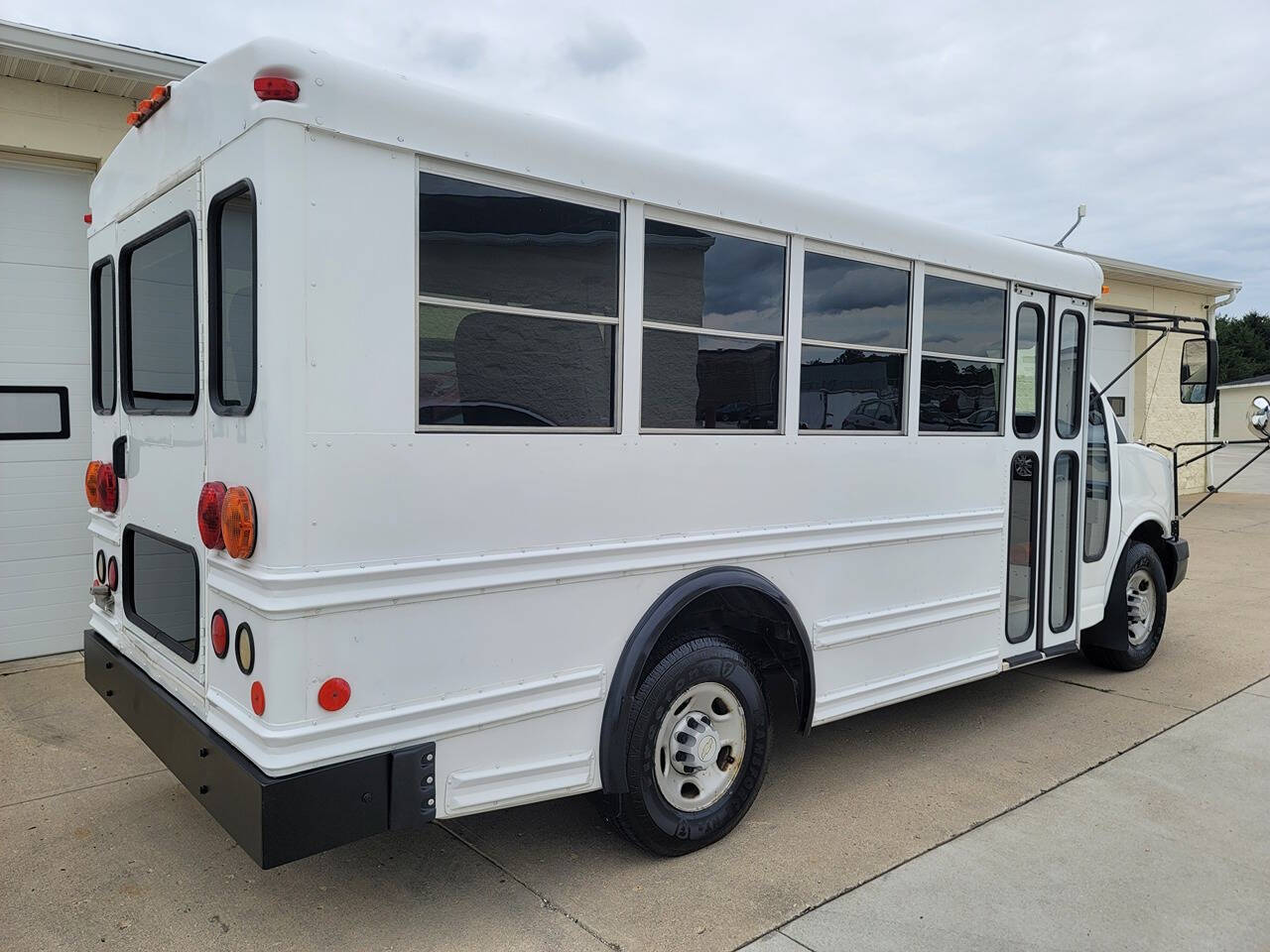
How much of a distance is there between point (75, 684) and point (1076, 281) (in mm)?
6074

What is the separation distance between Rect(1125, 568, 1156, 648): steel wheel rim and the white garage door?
6660 millimetres

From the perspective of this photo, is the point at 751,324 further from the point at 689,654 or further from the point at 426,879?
the point at 426,879

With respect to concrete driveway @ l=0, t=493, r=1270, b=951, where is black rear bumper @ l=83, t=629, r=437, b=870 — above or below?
above

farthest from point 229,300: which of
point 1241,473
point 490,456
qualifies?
point 1241,473

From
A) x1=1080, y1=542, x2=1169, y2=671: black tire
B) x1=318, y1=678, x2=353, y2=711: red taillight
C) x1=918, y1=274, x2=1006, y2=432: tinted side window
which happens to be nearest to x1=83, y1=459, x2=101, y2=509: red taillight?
x1=318, y1=678, x2=353, y2=711: red taillight

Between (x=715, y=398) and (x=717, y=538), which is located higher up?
(x=715, y=398)

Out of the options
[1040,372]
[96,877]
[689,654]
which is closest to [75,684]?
[96,877]

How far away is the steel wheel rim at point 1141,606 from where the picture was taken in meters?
5.84

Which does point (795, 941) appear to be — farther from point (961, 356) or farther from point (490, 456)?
point (961, 356)

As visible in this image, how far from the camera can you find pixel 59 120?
570 cm

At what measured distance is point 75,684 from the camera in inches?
213

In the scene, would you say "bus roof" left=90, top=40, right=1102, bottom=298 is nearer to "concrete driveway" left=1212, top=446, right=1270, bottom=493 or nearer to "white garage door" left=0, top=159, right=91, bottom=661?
"white garage door" left=0, top=159, right=91, bottom=661

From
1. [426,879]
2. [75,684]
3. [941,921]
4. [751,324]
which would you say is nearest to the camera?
[941,921]

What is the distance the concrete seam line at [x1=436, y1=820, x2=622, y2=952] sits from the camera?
291 cm
